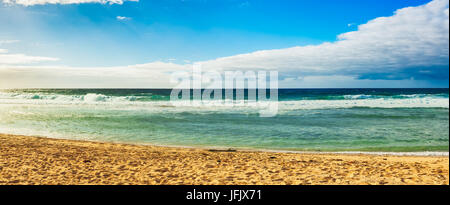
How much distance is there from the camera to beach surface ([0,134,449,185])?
19.7ft

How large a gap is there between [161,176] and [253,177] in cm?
215

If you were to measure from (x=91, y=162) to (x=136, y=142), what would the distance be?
438 cm

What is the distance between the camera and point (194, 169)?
6977 millimetres

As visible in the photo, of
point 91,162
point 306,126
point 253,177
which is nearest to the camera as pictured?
point 253,177

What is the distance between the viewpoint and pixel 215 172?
6.74 metres

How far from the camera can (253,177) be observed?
6293 millimetres

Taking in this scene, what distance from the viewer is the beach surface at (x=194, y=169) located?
6.02m
